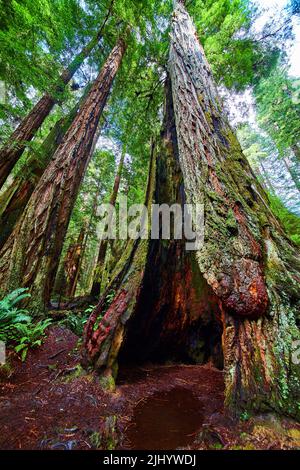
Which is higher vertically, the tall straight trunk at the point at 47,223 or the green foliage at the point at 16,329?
the tall straight trunk at the point at 47,223

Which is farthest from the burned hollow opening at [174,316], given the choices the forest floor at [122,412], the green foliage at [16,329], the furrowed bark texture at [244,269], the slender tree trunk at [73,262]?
the slender tree trunk at [73,262]

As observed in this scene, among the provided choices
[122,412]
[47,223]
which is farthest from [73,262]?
[122,412]

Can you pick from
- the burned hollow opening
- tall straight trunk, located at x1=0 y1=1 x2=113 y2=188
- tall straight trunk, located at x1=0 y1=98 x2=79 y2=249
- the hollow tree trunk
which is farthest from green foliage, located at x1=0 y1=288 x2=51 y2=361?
tall straight trunk, located at x1=0 y1=1 x2=113 y2=188

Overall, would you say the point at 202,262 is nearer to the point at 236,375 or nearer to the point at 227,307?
the point at 227,307

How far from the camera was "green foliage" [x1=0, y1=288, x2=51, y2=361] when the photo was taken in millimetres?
3115

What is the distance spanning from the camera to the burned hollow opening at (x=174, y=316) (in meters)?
3.54

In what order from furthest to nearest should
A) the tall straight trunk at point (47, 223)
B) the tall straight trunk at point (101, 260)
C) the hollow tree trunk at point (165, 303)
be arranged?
the tall straight trunk at point (101, 260), the tall straight trunk at point (47, 223), the hollow tree trunk at point (165, 303)

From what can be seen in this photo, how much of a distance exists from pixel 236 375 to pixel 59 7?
834 centimetres

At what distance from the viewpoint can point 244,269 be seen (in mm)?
1877

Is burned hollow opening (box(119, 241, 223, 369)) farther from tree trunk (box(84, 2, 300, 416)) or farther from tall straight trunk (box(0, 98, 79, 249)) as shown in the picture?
tall straight trunk (box(0, 98, 79, 249))

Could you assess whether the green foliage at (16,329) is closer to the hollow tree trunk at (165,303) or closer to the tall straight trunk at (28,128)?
the hollow tree trunk at (165,303)

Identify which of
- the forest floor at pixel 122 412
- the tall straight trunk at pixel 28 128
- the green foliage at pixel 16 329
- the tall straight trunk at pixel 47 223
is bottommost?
the forest floor at pixel 122 412

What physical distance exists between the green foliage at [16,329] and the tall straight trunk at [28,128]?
371cm
